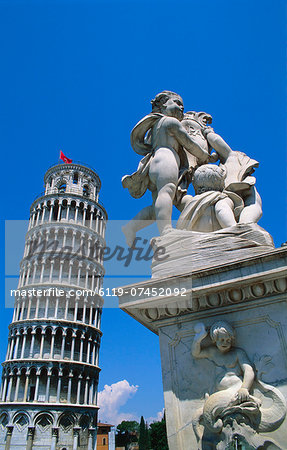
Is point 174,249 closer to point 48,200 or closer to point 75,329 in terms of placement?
point 75,329

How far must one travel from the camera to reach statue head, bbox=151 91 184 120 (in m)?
4.01

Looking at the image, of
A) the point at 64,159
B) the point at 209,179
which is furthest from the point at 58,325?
the point at 209,179

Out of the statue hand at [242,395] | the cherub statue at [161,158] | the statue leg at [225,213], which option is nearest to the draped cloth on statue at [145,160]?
the cherub statue at [161,158]

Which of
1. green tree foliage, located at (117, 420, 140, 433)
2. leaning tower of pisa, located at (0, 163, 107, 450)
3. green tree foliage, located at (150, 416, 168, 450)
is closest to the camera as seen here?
leaning tower of pisa, located at (0, 163, 107, 450)

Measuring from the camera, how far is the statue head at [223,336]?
220cm

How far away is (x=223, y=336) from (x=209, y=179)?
62.8 inches

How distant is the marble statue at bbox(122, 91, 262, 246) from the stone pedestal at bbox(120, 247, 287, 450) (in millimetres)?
741

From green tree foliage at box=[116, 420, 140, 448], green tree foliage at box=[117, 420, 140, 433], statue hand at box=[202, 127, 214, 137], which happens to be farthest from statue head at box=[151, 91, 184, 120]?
green tree foliage at box=[117, 420, 140, 433]

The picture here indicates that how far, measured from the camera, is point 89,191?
4700cm

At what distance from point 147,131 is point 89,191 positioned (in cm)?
4359

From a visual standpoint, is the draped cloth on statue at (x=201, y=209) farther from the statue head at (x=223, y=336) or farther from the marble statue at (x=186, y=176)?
the statue head at (x=223, y=336)

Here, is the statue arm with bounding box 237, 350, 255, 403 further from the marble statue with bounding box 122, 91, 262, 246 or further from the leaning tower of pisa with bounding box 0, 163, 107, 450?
the leaning tower of pisa with bounding box 0, 163, 107, 450

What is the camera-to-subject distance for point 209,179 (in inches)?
131

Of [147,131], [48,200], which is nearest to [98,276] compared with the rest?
[48,200]
